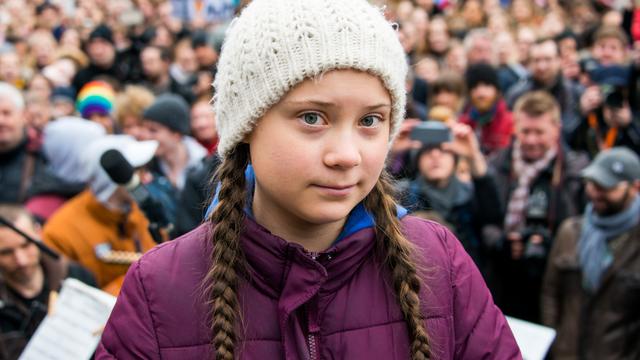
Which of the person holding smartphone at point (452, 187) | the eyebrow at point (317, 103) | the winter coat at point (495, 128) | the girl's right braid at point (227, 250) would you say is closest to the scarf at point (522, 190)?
the person holding smartphone at point (452, 187)

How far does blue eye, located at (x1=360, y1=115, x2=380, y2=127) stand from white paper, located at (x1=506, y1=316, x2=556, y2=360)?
1.51 meters

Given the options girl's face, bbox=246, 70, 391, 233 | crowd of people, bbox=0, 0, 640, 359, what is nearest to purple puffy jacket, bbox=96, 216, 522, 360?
girl's face, bbox=246, 70, 391, 233

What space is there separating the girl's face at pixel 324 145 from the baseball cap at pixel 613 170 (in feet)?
11.5

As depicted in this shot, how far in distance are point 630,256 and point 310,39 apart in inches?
144

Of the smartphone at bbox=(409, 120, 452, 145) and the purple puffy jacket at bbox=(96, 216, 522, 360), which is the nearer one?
the purple puffy jacket at bbox=(96, 216, 522, 360)

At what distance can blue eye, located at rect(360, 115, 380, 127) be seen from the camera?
1781 millimetres

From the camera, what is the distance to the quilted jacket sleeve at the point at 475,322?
187 cm

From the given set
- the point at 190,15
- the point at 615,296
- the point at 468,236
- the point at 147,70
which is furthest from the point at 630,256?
the point at 190,15

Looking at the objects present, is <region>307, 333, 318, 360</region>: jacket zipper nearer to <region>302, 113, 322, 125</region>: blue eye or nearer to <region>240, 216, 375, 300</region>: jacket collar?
<region>240, 216, 375, 300</region>: jacket collar

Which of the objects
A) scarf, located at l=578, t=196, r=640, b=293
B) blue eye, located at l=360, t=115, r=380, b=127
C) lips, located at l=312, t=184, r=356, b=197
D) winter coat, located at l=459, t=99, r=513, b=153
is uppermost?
blue eye, located at l=360, t=115, r=380, b=127

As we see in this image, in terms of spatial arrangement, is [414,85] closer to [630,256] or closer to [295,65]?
[630,256]

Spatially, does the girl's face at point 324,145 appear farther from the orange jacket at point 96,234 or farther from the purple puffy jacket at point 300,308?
the orange jacket at point 96,234

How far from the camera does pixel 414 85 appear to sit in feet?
30.1

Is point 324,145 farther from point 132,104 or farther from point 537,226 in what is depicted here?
point 132,104
